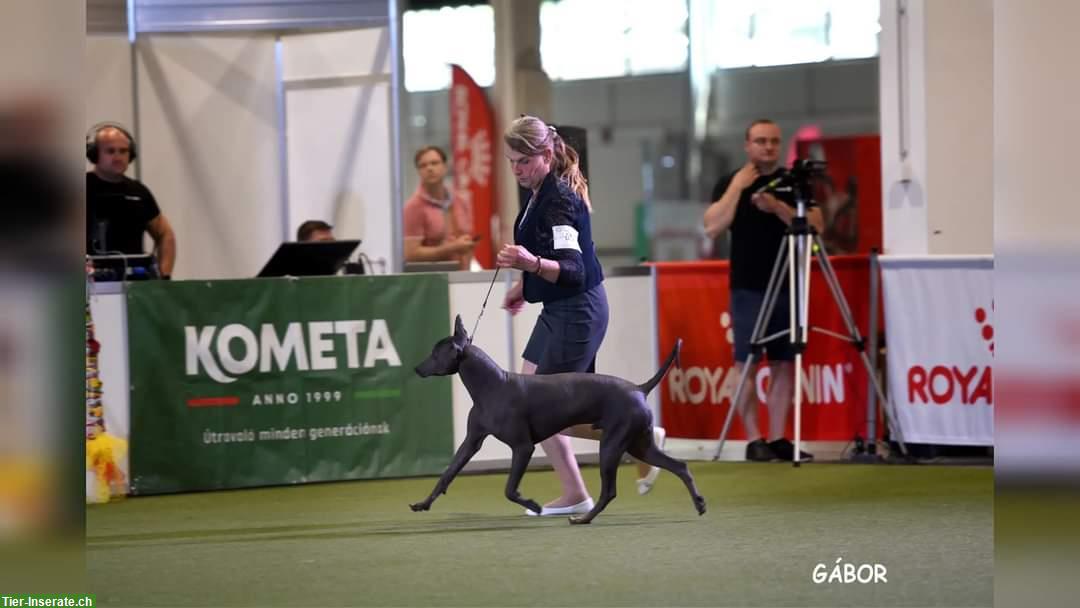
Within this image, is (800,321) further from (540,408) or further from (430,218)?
(540,408)

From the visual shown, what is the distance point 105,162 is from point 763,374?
371 cm

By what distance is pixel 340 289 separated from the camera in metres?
7.50

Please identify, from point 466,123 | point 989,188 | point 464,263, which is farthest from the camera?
point 466,123

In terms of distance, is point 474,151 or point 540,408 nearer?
point 540,408

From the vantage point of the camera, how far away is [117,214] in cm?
767

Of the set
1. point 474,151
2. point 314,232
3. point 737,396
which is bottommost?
point 737,396

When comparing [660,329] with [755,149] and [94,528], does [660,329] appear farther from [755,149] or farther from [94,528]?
[94,528]

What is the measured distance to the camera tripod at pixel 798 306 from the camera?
7.72 m

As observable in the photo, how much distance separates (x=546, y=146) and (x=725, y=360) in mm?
3242

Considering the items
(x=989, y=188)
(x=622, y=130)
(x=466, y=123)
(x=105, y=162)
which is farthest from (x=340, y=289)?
(x=622, y=130)

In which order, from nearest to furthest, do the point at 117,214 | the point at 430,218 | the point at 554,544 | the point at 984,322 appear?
1. the point at 554,544
2. the point at 117,214
3. the point at 984,322
4. the point at 430,218

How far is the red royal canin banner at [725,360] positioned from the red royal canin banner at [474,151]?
534cm

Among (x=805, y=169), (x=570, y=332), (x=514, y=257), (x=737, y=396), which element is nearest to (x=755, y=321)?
(x=737, y=396)

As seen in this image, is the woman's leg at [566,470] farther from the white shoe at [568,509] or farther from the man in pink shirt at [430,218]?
the man in pink shirt at [430,218]
